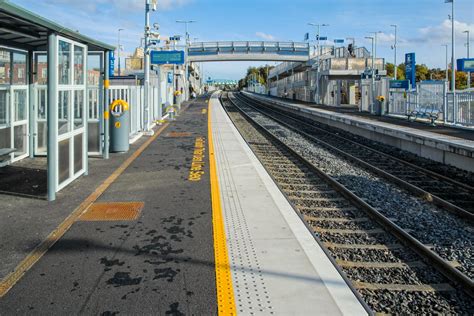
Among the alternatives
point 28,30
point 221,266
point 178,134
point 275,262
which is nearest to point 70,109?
point 28,30

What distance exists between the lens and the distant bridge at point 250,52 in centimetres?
6097

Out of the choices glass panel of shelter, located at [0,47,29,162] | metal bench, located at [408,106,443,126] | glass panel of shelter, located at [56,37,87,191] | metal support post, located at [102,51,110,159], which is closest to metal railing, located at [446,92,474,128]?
metal bench, located at [408,106,443,126]

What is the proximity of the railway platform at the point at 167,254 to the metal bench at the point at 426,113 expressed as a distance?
17.5m

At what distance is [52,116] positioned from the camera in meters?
7.48

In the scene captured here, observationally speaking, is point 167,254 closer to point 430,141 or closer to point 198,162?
point 198,162

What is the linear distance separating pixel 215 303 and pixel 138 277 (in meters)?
0.94

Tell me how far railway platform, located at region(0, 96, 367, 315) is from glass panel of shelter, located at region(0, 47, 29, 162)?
8.67 ft

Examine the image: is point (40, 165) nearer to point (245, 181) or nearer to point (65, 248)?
point (245, 181)

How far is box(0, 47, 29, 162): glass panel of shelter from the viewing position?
10.2 m

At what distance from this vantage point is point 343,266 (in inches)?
216

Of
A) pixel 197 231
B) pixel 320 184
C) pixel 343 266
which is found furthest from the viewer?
pixel 320 184

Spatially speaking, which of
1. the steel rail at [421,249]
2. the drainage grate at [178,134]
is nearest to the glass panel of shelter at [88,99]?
the drainage grate at [178,134]

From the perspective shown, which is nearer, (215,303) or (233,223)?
(215,303)

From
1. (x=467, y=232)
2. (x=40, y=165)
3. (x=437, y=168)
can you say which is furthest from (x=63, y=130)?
(x=437, y=168)
